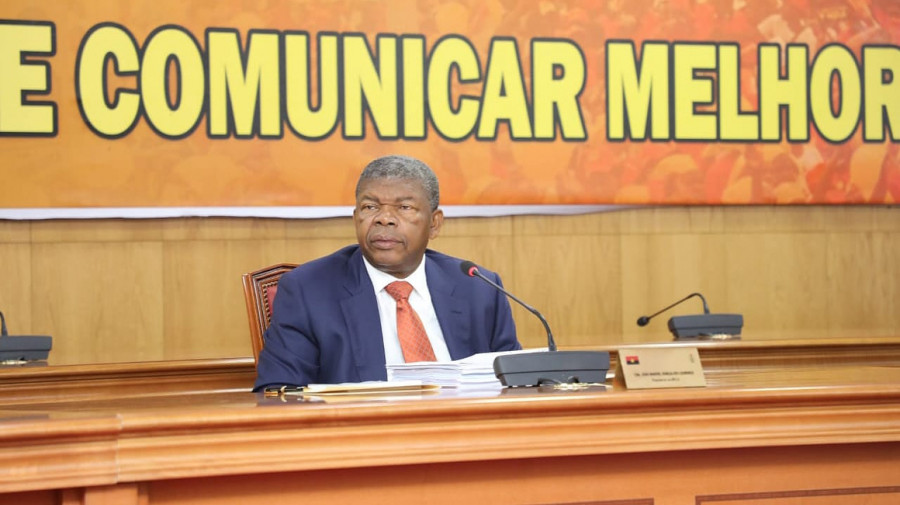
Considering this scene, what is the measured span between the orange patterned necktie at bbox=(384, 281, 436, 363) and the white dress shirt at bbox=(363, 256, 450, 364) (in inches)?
0.6

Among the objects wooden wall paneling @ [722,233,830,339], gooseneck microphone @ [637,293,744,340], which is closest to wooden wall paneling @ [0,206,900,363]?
wooden wall paneling @ [722,233,830,339]

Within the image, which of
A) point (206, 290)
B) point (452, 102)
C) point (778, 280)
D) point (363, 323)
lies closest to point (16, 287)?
point (206, 290)

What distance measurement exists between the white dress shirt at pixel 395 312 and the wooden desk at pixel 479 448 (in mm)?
752

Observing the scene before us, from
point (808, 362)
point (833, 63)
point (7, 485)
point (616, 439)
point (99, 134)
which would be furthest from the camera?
point (833, 63)

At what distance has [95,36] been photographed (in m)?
4.29

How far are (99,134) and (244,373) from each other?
1.43m

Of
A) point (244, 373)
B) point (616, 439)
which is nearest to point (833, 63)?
point (244, 373)

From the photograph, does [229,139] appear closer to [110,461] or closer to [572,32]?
[572,32]

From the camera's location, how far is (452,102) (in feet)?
15.1

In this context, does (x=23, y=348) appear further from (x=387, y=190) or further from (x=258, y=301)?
(x=387, y=190)

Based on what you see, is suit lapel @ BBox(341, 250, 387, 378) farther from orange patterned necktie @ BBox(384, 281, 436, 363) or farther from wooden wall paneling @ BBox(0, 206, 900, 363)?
wooden wall paneling @ BBox(0, 206, 900, 363)

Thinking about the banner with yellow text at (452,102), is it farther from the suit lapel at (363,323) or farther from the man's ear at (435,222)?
the suit lapel at (363,323)

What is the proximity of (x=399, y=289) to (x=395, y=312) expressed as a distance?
2.1 inches

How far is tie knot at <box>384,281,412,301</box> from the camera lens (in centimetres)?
251
